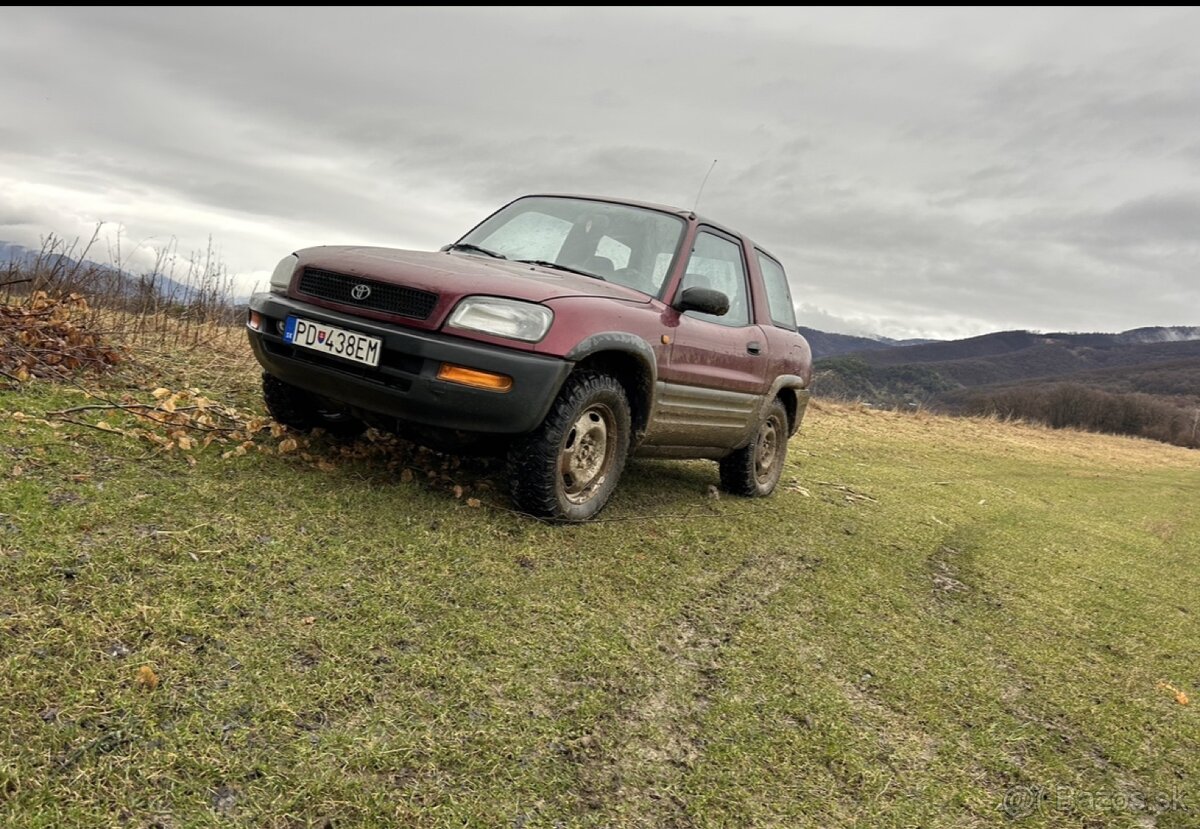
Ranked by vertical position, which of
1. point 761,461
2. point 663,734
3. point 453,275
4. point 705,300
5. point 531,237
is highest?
point 531,237

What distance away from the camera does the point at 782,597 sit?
11.3 feet

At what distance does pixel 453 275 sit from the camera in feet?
10.7

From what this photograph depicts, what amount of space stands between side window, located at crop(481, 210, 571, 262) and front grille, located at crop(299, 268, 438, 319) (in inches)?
44.8

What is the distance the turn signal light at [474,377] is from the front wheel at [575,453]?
1.05 ft

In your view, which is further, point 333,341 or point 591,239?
point 591,239

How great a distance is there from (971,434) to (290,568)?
17236mm

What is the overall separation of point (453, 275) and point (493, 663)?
1686 millimetres

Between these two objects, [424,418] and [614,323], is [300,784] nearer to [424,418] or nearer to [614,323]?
[424,418]

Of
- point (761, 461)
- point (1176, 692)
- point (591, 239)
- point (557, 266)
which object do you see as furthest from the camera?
point (761, 461)

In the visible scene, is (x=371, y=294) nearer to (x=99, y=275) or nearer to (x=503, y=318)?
(x=503, y=318)

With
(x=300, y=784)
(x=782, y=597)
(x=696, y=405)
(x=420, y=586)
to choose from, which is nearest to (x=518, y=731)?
(x=300, y=784)

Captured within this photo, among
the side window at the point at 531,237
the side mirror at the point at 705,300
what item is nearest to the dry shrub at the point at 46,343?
the side window at the point at 531,237

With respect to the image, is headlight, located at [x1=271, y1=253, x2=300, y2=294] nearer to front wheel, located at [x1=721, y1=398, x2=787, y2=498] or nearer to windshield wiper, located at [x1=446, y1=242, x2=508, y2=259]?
windshield wiper, located at [x1=446, y1=242, x2=508, y2=259]

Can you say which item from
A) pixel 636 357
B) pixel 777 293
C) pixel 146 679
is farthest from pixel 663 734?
pixel 777 293
